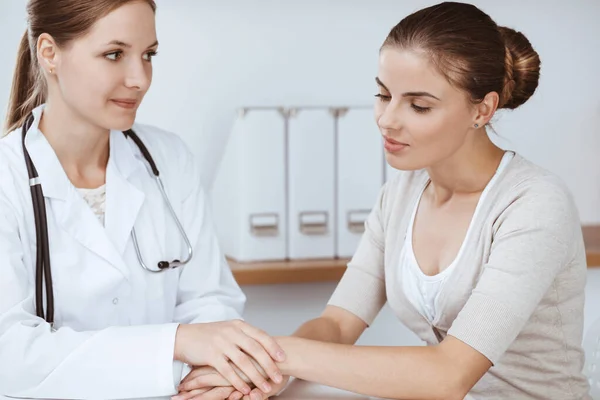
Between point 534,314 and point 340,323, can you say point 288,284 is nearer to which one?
point 340,323

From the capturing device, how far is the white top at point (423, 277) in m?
1.54

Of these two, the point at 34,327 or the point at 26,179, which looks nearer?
the point at 34,327

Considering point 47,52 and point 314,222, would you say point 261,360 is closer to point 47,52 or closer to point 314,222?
point 47,52

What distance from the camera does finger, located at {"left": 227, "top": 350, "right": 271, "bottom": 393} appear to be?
4.41ft

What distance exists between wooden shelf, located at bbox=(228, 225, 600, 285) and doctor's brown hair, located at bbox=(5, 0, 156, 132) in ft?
2.40

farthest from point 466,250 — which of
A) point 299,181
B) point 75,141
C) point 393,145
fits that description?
point 299,181

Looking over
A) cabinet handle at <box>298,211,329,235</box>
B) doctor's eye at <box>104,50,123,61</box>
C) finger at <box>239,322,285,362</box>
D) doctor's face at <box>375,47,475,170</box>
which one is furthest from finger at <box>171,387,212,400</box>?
cabinet handle at <box>298,211,329,235</box>

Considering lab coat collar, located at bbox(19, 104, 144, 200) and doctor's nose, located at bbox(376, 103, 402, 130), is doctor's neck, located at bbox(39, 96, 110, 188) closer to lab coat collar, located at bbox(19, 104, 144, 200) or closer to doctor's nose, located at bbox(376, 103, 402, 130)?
lab coat collar, located at bbox(19, 104, 144, 200)

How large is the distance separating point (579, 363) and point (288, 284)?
1.07m

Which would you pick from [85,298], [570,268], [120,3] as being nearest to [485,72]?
[570,268]

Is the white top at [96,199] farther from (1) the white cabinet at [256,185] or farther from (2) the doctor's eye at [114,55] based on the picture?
(1) the white cabinet at [256,185]

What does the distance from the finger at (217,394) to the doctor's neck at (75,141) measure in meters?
0.53

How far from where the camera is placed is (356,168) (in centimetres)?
234

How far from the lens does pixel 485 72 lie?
4.92ft
